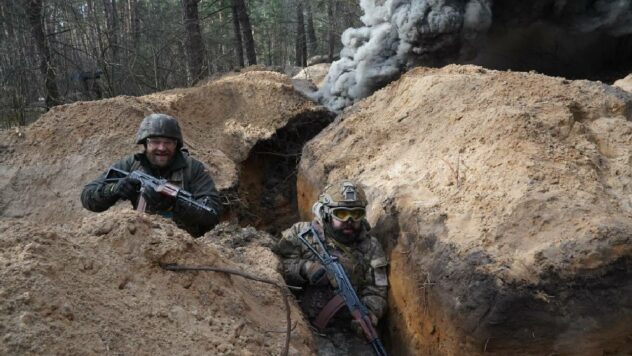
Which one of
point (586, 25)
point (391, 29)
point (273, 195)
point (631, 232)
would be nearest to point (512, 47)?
point (586, 25)

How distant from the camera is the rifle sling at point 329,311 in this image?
5.24 meters

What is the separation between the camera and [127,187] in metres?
4.70

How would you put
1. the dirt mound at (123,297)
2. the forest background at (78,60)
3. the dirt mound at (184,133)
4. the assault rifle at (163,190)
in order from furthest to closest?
the forest background at (78,60) → the dirt mound at (184,133) → the assault rifle at (163,190) → the dirt mound at (123,297)

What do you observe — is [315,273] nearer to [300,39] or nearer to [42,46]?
[42,46]

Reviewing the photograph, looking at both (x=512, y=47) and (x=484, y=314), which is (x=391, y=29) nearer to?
(x=512, y=47)

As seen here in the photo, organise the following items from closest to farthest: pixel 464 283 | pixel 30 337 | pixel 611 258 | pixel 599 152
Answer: pixel 30 337 → pixel 611 258 → pixel 464 283 → pixel 599 152

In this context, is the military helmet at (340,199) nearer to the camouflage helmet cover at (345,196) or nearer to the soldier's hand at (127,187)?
the camouflage helmet cover at (345,196)

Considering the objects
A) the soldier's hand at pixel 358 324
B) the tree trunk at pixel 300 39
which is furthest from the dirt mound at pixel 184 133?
the tree trunk at pixel 300 39

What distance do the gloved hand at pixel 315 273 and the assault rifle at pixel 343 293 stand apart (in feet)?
A: 0.17

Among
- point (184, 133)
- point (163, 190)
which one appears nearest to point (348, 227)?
point (163, 190)

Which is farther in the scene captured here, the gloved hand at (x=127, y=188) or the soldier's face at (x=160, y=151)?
the soldier's face at (x=160, y=151)

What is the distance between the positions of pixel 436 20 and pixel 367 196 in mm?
5732

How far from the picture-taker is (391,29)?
446 inches

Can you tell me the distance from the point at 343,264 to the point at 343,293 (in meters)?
0.33
